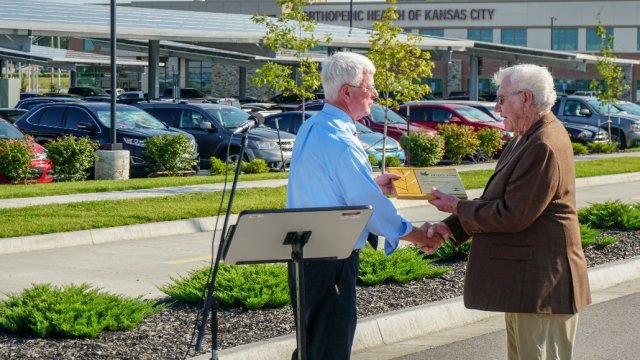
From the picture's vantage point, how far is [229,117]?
27.3 metres

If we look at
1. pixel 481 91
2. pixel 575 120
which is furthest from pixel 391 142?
pixel 481 91

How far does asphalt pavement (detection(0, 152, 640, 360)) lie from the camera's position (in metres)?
8.71

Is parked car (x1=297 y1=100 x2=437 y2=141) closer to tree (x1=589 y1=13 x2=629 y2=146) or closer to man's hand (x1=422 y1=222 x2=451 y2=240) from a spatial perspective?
tree (x1=589 y1=13 x2=629 y2=146)

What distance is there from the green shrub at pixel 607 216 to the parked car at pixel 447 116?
1669 cm

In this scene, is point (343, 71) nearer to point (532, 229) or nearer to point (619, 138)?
point (532, 229)

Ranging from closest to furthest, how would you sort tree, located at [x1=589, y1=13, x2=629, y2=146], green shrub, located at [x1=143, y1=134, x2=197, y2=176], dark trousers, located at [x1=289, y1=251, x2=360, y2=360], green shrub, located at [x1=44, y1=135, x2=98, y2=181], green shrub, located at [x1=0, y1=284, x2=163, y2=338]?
dark trousers, located at [x1=289, y1=251, x2=360, y2=360], green shrub, located at [x1=0, y1=284, x2=163, y2=338], green shrub, located at [x1=44, y1=135, x2=98, y2=181], green shrub, located at [x1=143, y1=134, x2=197, y2=176], tree, located at [x1=589, y1=13, x2=629, y2=146]

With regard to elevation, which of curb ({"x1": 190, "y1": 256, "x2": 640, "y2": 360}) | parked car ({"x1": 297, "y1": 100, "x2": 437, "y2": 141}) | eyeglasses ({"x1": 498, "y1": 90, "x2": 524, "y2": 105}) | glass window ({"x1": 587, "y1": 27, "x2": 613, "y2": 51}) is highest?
glass window ({"x1": 587, "y1": 27, "x2": 613, "y2": 51})

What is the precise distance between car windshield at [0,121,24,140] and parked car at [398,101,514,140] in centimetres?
1186

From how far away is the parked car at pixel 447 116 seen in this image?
31.9m

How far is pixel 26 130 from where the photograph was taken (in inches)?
1011

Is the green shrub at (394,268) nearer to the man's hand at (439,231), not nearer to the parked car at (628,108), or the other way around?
the man's hand at (439,231)

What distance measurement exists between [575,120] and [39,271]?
28004 mm

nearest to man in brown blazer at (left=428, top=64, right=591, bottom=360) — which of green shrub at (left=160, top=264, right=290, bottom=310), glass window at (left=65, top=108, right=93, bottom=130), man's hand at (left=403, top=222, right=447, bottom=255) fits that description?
man's hand at (left=403, top=222, right=447, bottom=255)

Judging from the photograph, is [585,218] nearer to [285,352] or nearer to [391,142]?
[285,352]
